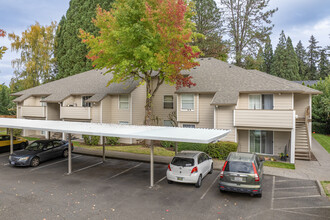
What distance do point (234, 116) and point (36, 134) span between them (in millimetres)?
25717

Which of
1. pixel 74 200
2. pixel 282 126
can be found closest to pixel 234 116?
pixel 282 126

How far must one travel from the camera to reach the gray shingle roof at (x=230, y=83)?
18.6 m

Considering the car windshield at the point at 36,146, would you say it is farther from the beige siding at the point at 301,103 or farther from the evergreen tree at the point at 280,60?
the evergreen tree at the point at 280,60

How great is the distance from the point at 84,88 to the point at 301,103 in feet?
76.1

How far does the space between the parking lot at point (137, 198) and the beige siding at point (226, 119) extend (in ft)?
17.6

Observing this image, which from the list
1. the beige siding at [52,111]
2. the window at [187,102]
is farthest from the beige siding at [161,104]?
the beige siding at [52,111]

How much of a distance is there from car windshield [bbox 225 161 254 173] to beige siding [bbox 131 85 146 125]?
15215mm

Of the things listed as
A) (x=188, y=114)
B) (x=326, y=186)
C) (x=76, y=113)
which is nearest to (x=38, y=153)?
(x=76, y=113)

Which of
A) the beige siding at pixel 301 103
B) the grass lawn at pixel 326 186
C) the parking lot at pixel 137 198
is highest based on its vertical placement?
the beige siding at pixel 301 103

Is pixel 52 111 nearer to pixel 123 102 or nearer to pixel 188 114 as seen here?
pixel 123 102

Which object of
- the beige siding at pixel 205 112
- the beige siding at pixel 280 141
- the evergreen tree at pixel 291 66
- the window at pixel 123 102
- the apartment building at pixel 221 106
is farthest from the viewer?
the evergreen tree at pixel 291 66

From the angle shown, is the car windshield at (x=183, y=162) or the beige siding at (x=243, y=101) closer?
the car windshield at (x=183, y=162)

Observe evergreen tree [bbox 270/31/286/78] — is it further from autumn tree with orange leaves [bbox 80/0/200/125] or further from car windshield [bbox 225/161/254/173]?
car windshield [bbox 225/161/254/173]

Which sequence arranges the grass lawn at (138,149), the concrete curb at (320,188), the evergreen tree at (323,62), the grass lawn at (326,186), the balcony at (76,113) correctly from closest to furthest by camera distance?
1. the concrete curb at (320,188)
2. the grass lawn at (326,186)
3. the grass lawn at (138,149)
4. the balcony at (76,113)
5. the evergreen tree at (323,62)
